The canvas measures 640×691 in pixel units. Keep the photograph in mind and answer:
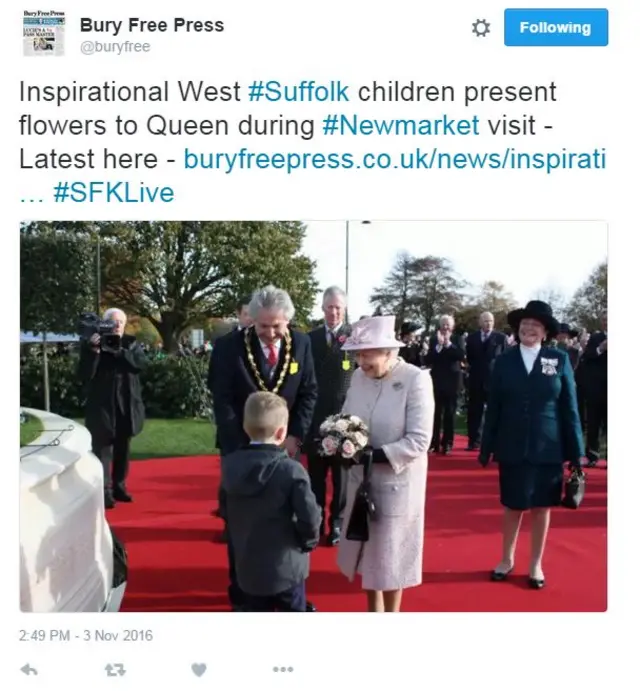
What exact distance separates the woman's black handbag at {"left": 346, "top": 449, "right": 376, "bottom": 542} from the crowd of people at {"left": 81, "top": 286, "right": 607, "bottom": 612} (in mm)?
13

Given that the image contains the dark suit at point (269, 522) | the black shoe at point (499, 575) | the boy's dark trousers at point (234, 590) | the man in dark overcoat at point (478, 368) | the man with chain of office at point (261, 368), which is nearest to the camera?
the dark suit at point (269, 522)

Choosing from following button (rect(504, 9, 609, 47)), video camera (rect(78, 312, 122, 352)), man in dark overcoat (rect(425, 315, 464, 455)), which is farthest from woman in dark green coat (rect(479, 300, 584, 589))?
man in dark overcoat (rect(425, 315, 464, 455))

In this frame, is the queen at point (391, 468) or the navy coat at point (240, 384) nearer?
the queen at point (391, 468)

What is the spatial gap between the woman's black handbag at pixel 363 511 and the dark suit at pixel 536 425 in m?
0.77

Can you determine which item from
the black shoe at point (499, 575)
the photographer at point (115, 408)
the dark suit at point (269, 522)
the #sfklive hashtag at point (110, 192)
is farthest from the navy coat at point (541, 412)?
the photographer at point (115, 408)

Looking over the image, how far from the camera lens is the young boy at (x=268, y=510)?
206 cm

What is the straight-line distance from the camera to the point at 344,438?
221cm

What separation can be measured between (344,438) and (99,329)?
165cm

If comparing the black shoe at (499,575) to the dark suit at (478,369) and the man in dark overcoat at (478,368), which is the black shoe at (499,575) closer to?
the man in dark overcoat at (478,368)

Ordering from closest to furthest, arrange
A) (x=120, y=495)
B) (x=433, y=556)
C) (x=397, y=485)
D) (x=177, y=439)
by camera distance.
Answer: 1. (x=397, y=485)
2. (x=433, y=556)
3. (x=120, y=495)
4. (x=177, y=439)

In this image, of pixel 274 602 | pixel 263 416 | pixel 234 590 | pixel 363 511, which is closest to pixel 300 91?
pixel 263 416

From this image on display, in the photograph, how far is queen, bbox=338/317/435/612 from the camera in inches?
90.1

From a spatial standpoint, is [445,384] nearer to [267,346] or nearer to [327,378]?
[327,378]
